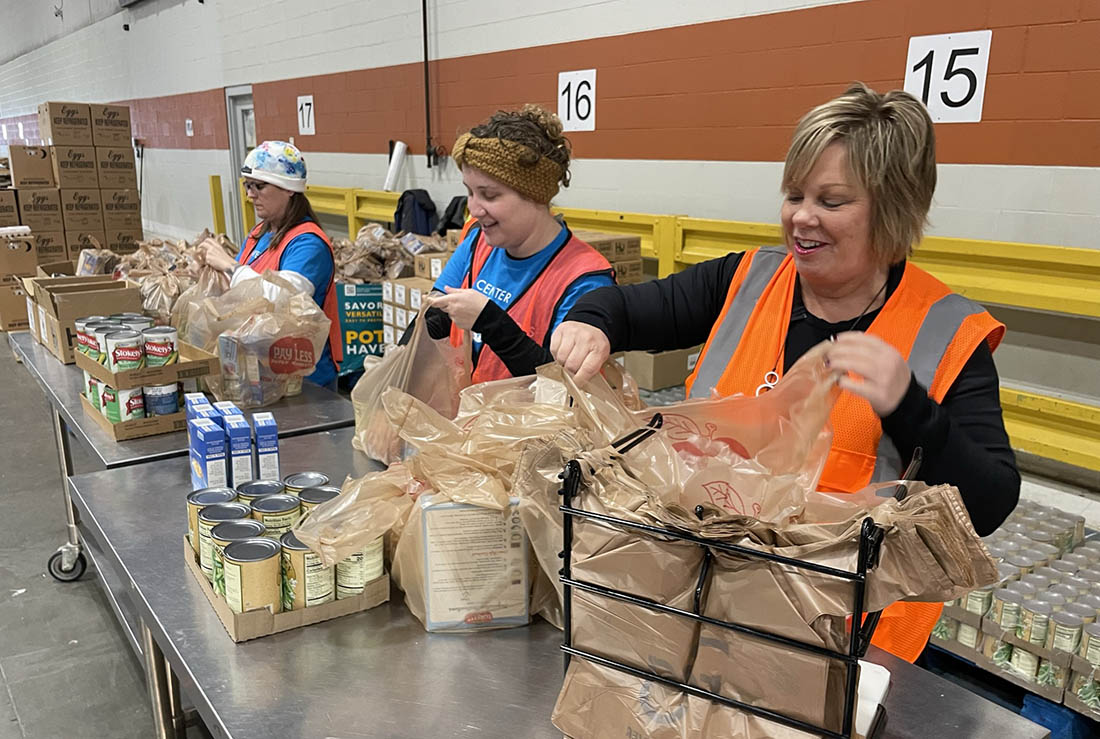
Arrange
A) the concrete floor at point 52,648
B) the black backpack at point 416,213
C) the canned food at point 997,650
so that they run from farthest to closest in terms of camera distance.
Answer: the black backpack at point 416,213
the concrete floor at point 52,648
the canned food at point 997,650

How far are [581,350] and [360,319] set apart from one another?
3.16 meters

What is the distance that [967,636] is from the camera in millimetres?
2225

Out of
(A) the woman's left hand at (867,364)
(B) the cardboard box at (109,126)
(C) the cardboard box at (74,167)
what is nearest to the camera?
(A) the woman's left hand at (867,364)

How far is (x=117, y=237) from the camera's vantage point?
26.5 feet

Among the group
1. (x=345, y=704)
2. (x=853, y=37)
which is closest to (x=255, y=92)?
(x=853, y=37)

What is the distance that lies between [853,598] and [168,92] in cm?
1156

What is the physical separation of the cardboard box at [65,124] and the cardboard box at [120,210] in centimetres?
53

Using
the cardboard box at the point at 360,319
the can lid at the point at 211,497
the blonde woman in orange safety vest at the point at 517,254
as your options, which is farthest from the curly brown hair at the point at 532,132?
the cardboard box at the point at 360,319

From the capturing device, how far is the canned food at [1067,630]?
1.98 meters

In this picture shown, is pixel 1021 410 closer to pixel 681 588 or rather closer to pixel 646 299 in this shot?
pixel 646 299

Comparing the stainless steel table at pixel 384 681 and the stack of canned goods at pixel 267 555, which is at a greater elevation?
the stack of canned goods at pixel 267 555

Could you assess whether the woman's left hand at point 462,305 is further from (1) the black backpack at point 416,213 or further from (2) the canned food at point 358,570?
(1) the black backpack at point 416,213

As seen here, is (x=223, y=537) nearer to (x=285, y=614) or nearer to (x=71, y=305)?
(x=285, y=614)

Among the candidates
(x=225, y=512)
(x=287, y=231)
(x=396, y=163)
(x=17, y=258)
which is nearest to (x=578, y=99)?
(x=396, y=163)
